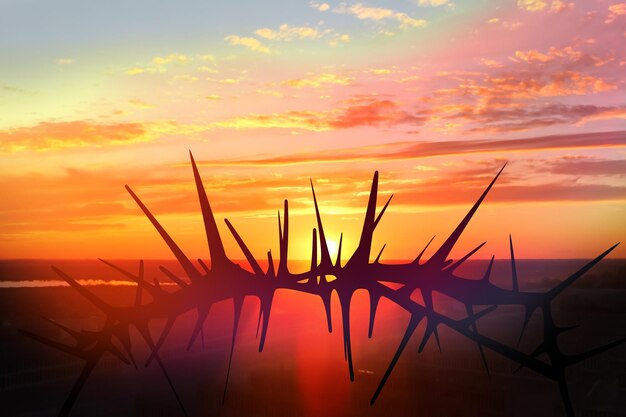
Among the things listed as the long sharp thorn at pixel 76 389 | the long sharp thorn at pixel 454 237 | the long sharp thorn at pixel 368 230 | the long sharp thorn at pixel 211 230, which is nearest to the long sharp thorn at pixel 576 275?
the long sharp thorn at pixel 454 237

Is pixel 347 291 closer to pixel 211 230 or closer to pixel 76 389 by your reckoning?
pixel 211 230

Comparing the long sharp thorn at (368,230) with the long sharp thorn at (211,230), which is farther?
the long sharp thorn at (211,230)

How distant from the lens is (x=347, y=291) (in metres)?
9.75

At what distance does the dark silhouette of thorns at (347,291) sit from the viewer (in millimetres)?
9031

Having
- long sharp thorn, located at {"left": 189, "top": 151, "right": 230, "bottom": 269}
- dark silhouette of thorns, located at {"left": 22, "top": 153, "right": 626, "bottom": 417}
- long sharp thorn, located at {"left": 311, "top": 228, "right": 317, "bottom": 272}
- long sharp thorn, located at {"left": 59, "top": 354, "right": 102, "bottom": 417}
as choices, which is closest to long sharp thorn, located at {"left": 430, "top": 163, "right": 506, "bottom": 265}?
dark silhouette of thorns, located at {"left": 22, "top": 153, "right": 626, "bottom": 417}

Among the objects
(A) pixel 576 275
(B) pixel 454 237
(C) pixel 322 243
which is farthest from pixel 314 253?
(A) pixel 576 275

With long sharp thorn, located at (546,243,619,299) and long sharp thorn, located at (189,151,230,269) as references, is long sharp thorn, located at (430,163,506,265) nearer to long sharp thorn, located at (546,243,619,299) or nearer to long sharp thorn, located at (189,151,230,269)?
long sharp thorn, located at (546,243,619,299)

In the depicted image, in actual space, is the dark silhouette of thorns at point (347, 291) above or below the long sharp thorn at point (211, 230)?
below

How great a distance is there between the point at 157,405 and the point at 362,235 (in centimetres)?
3340

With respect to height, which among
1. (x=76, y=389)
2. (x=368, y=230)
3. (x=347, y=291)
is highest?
(x=368, y=230)

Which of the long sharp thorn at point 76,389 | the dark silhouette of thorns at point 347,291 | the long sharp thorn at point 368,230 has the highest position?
the long sharp thorn at point 368,230

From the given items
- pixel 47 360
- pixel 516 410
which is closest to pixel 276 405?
pixel 516 410

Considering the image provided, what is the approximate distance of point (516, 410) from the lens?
3778 cm

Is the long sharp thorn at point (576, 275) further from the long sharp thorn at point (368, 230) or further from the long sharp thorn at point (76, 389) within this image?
the long sharp thorn at point (76, 389)
